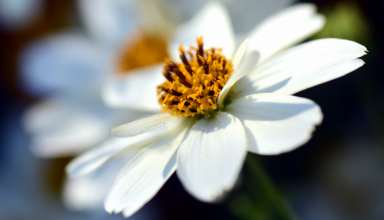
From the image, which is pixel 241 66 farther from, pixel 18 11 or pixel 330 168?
pixel 18 11

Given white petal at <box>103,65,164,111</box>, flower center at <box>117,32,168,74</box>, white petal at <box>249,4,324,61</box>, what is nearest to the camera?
white petal at <box>249,4,324,61</box>

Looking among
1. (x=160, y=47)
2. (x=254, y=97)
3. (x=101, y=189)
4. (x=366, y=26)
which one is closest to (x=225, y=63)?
(x=254, y=97)

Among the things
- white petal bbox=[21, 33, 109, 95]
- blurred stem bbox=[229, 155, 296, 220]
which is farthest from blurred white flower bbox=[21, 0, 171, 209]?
blurred stem bbox=[229, 155, 296, 220]

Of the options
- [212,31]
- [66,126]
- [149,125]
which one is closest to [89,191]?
[66,126]

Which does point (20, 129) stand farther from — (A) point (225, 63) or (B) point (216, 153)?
(B) point (216, 153)

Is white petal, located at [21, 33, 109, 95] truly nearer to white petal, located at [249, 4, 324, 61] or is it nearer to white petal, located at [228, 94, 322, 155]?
white petal, located at [249, 4, 324, 61]

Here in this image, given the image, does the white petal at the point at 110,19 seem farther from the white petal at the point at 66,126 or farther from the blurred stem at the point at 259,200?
the blurred stem at the point at 259,200
